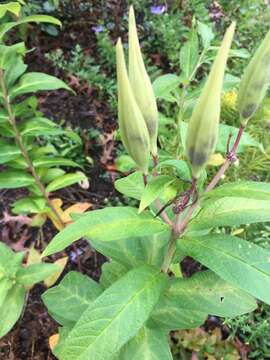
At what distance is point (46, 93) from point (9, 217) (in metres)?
0.99

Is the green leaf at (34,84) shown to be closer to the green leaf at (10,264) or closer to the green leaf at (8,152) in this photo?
the green leaf at (8,152)

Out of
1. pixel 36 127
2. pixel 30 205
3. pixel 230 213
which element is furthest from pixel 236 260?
pixel 30 205

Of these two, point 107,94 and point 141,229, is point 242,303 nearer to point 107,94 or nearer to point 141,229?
point 141,229

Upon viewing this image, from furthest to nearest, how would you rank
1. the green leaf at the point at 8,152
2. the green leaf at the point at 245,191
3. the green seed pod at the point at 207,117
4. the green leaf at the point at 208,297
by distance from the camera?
1. the green leaf at the point at 8,152
2. the green leaf at the point at 208,297
3. the green leaf at the point at 245,191
4. the green seed pod at the point at 207,117

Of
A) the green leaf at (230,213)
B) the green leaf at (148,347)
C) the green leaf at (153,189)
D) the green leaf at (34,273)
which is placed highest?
the green leaf at (153,189)

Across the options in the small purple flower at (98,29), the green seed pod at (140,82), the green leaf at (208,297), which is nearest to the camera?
the green seed pod at (140,82)

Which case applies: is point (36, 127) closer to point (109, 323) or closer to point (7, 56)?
point (7, 56)

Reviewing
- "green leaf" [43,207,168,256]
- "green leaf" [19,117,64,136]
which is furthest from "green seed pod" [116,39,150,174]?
"green leaf" [19,117,64,136]

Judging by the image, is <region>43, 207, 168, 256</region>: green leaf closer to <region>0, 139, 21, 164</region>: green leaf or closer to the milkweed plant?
the milkweed plant

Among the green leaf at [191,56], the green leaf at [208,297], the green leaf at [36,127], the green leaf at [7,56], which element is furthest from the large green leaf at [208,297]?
the green leaf at [7,56]

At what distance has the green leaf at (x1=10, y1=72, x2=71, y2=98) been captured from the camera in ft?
6.08

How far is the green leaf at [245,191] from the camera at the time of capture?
946mm

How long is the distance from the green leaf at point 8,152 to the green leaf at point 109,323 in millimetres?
1061

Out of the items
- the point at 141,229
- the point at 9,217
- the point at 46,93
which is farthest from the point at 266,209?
the point at 46,93
